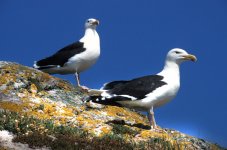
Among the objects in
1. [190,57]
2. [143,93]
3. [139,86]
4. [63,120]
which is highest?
[190,57]

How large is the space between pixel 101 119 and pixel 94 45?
20.0 feet

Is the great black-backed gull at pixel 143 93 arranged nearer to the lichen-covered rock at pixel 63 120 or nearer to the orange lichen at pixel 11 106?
the lichen-covered rock at pixel 63 120

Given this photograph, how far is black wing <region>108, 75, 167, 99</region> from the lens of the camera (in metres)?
15.6

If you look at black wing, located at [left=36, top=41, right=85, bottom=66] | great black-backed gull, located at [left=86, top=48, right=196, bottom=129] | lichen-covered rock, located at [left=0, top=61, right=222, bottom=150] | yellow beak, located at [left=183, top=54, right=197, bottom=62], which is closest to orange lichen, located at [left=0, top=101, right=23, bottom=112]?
lichen-covered rock, located at [left=0, top=61, right=222, bottom=150]

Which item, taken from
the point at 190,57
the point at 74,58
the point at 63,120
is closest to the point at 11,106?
the point at 63,120

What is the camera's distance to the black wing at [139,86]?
51.1 ft

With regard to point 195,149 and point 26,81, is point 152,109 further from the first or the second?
point 26,81

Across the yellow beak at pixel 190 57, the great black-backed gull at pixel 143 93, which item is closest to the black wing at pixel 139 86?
the great black-backed gull at pixel 143 93

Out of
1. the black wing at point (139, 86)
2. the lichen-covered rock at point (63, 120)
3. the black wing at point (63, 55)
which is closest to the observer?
the lichen-covered rock at point (63, 120)

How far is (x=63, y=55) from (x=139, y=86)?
18.3 ft

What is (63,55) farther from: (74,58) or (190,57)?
(190,57)

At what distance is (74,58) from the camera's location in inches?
795

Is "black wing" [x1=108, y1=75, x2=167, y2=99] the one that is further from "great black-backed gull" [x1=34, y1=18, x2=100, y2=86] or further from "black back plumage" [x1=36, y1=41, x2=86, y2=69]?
"black back plumage" [x1=36, y1=41, x2=86, y2=69]

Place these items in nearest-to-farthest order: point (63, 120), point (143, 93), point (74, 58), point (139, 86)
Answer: point (63, 120), point (143, 93), point (139, 86), point (74, 58)
